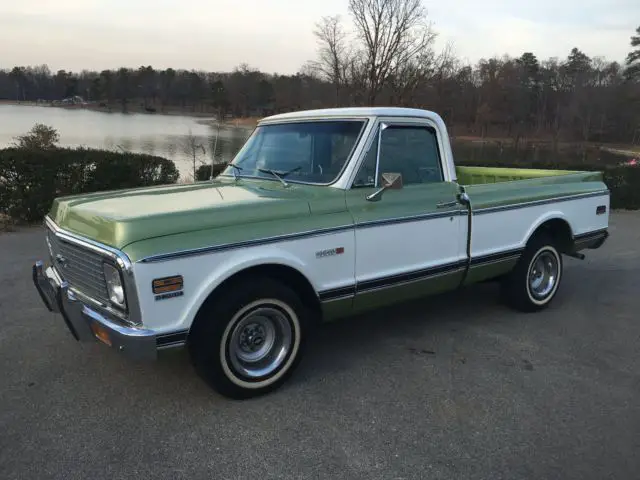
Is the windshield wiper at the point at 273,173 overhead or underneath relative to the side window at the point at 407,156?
underneath

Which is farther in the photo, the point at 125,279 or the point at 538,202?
the point at 538,202

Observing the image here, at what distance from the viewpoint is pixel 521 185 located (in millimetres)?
5113

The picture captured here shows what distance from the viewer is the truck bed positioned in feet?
15.5

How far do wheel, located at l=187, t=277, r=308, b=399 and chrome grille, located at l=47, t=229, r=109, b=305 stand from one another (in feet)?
2.09

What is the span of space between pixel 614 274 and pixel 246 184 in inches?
210

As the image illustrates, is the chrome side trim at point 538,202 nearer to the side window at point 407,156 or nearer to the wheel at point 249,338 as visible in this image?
the side window at point 407,156

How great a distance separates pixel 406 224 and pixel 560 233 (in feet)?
8.03

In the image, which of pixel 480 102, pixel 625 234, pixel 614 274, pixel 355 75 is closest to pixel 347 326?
pixel 614 274

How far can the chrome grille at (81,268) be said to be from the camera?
3.20 metres

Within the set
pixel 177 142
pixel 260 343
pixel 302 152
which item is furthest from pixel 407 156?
pixel 177 142

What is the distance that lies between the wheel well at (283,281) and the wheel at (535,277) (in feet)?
7.85

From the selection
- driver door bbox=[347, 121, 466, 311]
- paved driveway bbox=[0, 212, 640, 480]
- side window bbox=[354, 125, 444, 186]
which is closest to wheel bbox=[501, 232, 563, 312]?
paved driveway bbox=[0, 212, 640, 480]

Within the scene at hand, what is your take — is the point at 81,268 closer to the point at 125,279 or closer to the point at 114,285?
the point at 114,285

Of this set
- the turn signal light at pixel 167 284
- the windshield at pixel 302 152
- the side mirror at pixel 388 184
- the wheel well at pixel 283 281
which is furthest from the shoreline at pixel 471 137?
the turn signal light at pixel 167 284
